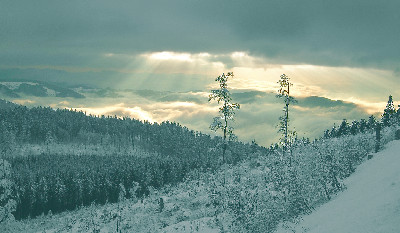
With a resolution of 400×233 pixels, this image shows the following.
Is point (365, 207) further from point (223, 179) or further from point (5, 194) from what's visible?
point (5, 194)

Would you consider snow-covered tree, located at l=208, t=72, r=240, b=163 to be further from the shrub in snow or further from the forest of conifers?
the shrub in snow

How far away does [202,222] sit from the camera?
18781 mm

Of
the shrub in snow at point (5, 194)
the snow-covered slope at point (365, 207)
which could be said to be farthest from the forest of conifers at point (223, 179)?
the shrub in snow at point (5, 194)

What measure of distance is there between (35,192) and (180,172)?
48546mm

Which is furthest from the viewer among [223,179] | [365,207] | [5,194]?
[223,179]

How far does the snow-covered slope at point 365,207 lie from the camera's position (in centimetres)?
1079

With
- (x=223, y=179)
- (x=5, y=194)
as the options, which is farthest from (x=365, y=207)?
(x=5, y=194)

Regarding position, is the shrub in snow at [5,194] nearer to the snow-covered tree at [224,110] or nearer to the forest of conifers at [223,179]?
the forest of conifers at [223,179]

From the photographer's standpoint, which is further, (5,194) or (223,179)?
(223,179)

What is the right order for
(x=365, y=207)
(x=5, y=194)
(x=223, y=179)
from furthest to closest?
(x=223, y=179), (x=5, y=194), (x=365, y=207)

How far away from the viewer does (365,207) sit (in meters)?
12.4

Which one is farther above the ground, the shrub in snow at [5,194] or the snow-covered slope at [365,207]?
the snow-covered slope at [365,207]

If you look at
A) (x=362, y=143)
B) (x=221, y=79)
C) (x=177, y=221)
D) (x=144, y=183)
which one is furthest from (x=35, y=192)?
(x=362, y=143)

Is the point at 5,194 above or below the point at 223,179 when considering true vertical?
below
